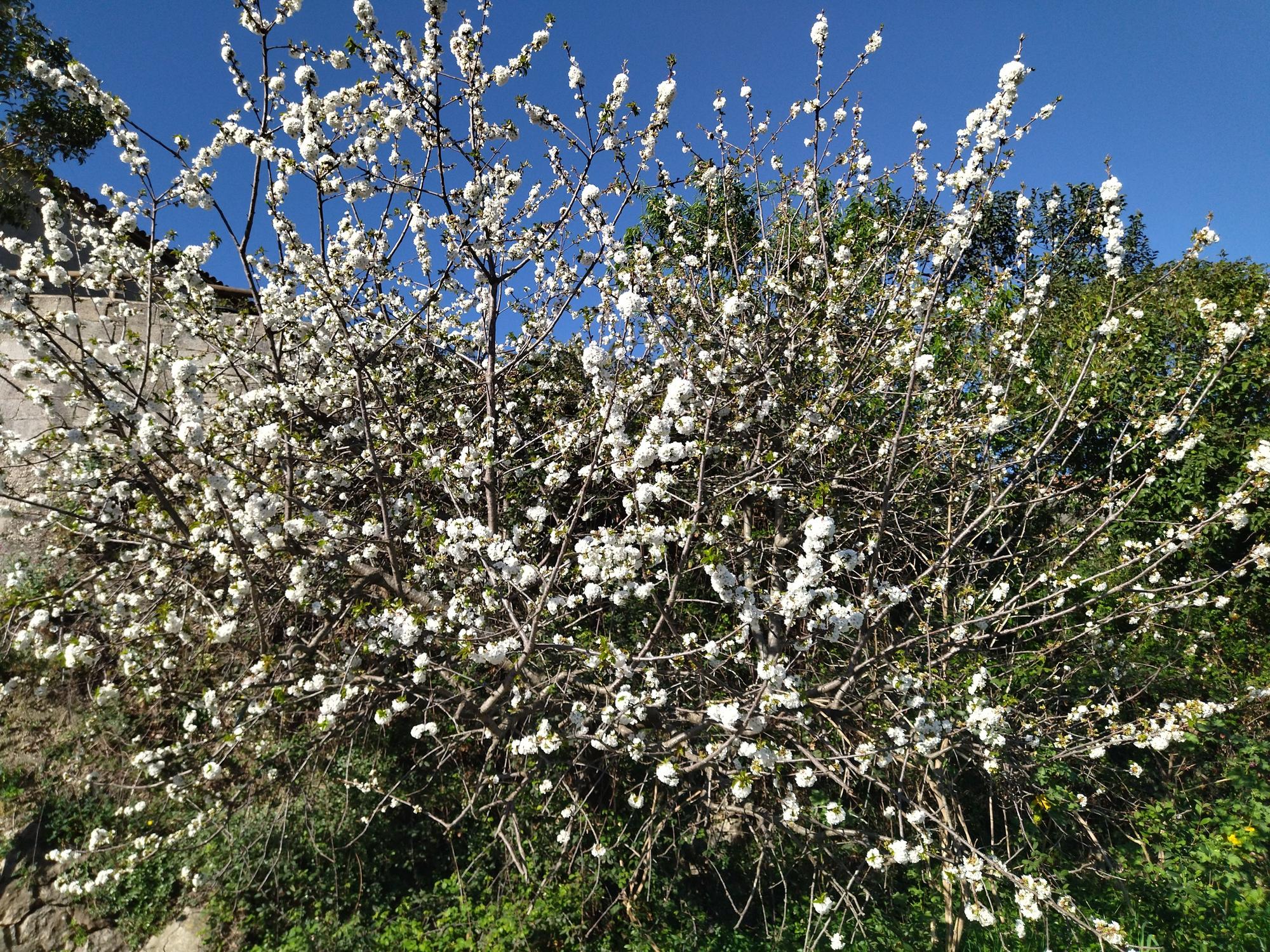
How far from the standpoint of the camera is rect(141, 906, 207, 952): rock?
4.11 metres

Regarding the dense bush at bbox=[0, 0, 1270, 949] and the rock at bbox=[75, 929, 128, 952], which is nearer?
the dense bush at bbox=[0, 0, 1270, 949]

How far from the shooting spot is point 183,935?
4.18 metres

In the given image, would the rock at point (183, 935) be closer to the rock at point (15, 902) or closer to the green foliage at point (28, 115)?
the rock at point (15, 902)

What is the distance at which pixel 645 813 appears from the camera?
4457mm

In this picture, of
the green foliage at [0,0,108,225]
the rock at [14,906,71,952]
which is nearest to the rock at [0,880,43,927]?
the rock at [14,906,71,952]

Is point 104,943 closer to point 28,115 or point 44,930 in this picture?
point 44,930

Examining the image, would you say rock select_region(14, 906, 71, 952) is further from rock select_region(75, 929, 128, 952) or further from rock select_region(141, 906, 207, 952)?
rock select_region(141, 906, 207, 952)

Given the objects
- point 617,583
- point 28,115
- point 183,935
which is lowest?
point 183,935

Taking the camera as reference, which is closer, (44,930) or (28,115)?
(44,930)

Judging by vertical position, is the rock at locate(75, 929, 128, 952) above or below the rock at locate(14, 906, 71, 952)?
below

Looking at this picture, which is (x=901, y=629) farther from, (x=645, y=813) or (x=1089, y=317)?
(x=1089, y=317)

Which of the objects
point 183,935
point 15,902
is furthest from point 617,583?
point 15,902

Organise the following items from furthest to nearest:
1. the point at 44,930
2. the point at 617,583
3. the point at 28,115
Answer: the point at 28,115 < the point at 44,930 < the point at 617,583

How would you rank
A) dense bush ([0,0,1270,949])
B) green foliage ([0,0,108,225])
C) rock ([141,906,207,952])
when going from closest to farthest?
dense bush ([0,0,1270,949]), rock ([141,906,207,952]), green foliage ([0,0,108,225])
